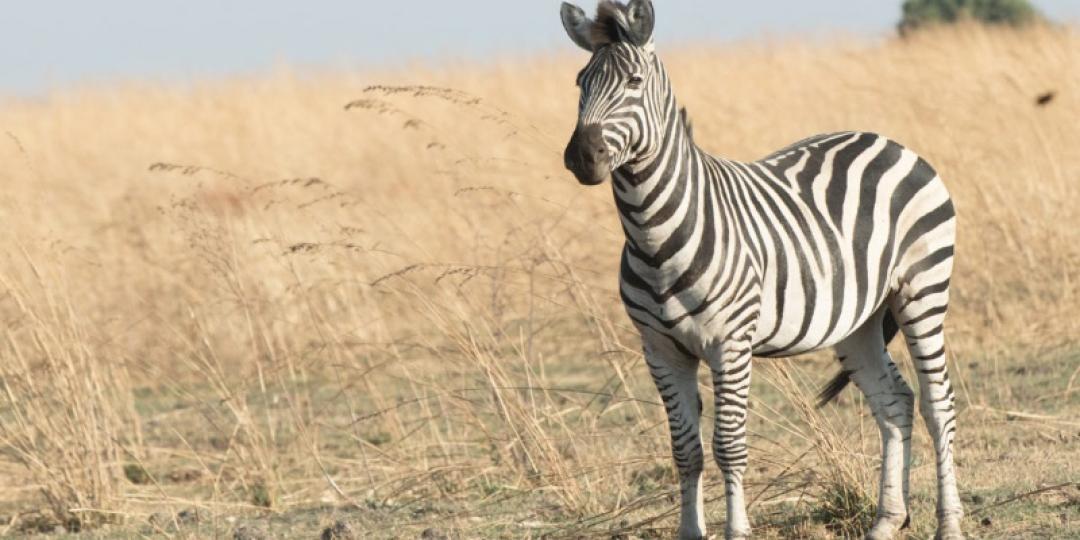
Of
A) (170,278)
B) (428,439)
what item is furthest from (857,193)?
(170,278)

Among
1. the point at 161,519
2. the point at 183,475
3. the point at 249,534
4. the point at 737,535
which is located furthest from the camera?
the point at 183,475

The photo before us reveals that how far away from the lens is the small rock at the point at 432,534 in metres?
5.74

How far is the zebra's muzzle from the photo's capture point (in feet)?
13.9

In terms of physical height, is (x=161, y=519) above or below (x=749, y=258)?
below

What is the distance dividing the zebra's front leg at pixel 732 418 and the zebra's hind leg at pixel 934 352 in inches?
33.1

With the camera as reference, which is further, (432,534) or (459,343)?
(459,343)

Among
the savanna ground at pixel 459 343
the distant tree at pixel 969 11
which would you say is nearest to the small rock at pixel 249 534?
the savanna ground at pixel 459 343

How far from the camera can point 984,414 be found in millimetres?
7535

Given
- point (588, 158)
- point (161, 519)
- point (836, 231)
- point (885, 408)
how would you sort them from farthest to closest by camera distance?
point (161, 519) < point (885, 408) < point (836, 231) < point (588, 158)

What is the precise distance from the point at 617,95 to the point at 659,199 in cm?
39

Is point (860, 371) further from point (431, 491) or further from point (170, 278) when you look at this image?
point (170, 278)

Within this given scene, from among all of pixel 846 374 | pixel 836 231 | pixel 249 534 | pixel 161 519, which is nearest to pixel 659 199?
pixel 836 231

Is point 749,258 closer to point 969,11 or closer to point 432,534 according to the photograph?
point 432,534

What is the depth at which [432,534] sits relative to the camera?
19.0 ft
